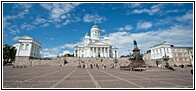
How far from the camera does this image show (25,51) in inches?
2975

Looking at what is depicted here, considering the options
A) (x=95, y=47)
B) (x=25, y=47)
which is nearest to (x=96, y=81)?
(x=25, y=47)

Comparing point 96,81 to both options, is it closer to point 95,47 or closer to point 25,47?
point 25,47

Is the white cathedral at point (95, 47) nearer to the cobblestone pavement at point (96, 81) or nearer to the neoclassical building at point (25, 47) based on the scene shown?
the neoclassical building at point (25, 47)

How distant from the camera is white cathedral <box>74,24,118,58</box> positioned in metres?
89.0

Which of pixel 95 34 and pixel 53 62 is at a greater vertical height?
pixel 95 34

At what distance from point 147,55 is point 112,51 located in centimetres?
2664

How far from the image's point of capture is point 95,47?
89750 millimetres

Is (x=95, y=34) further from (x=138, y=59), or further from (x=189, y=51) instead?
(x=138, y=59)

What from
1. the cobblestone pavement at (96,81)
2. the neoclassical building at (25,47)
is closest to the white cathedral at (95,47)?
the neoclassical building at (25,47)

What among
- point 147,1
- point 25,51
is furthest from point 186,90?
point 25,51

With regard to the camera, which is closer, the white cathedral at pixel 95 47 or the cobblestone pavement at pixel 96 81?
the cobblestone pavement at pixel 96 81

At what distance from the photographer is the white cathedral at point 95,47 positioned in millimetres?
89000

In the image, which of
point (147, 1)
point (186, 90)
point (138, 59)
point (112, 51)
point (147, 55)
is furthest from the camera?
point (112, 51)

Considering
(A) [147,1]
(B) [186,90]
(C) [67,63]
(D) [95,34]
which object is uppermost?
(D) [95,34]
